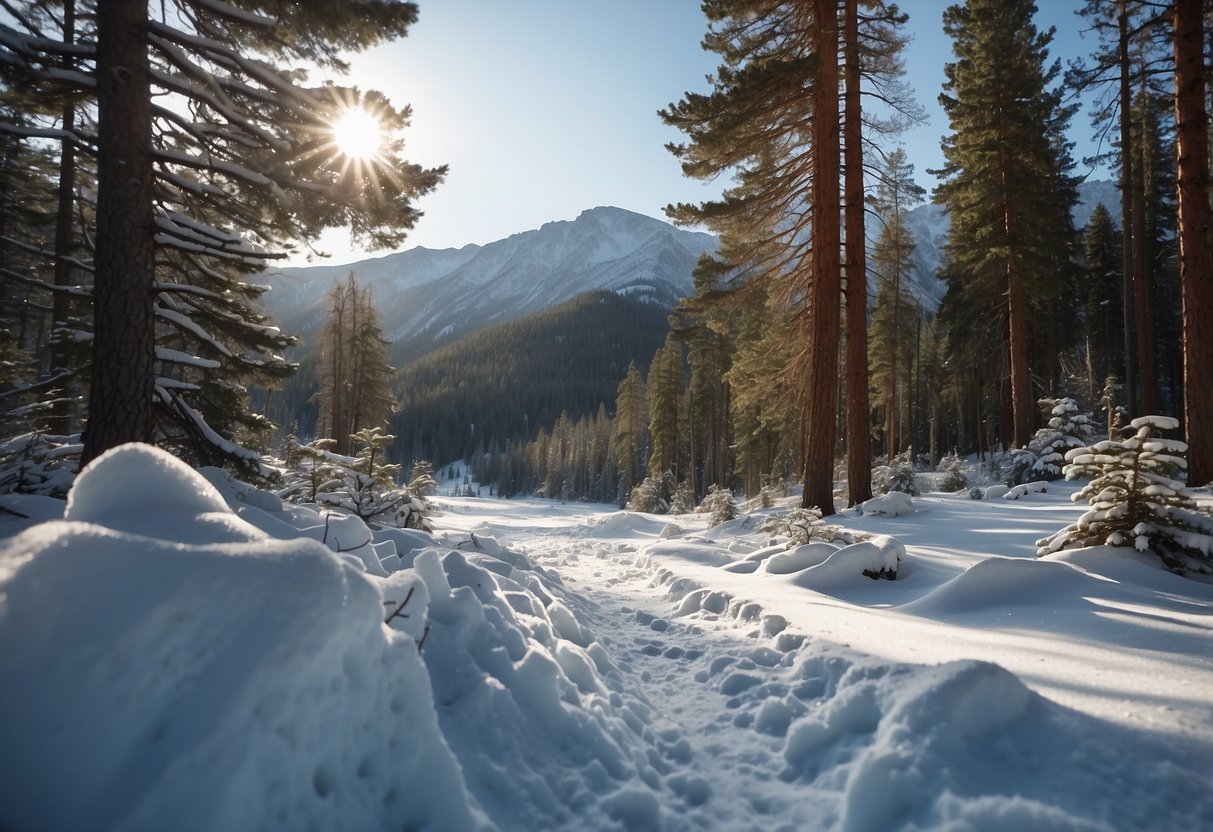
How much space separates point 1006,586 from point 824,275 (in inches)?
285

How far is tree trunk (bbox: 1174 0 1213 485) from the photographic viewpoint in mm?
7871

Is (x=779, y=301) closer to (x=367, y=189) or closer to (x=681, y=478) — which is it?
(x=367, y=189)

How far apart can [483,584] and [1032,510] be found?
1010cm

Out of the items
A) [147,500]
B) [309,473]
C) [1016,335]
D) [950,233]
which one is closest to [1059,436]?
[1016,335]

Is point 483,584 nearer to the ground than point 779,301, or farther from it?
nearer to the ground

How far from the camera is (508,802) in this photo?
6.11 ft

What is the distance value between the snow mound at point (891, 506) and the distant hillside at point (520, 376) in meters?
79.8

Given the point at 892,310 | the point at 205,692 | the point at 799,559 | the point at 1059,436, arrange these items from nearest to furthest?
1. the point at 205,692
2. the point at 799,559
3. the point at 1059,436
4. the point at 892,310

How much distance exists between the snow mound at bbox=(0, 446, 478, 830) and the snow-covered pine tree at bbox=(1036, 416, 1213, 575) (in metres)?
5.67

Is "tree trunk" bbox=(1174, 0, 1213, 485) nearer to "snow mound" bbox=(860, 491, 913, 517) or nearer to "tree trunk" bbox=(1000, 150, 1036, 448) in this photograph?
"snow mound" bbox=(860, 491, 913, 517)

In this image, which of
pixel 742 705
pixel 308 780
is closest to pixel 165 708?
pixel 308 780

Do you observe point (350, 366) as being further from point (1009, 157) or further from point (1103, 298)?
point (1103, 298)

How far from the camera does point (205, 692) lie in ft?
4.34

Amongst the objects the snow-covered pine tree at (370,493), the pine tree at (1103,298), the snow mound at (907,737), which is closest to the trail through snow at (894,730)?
the snow mound at (907,737)
